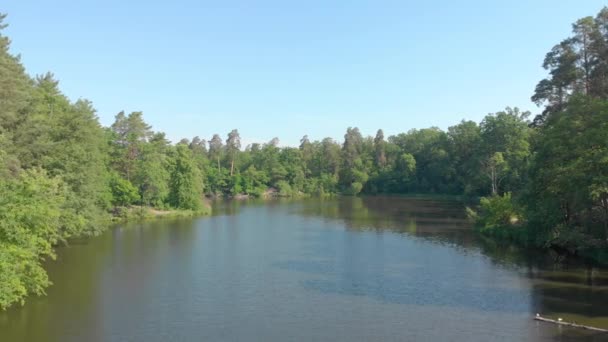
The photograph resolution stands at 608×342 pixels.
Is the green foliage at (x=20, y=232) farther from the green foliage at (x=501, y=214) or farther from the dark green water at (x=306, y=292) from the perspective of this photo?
the green foliage at (x=501, y=214)

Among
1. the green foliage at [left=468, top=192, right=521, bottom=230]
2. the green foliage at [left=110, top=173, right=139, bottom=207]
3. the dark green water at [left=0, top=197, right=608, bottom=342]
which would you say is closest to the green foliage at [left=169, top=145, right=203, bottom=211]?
the green foliage at [left=110, top=173, right=139, bottom=207]

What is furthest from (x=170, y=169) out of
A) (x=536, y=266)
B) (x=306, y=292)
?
(x=536, y=266)

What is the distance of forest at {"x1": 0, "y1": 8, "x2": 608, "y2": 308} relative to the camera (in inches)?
891

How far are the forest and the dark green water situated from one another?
2.37m

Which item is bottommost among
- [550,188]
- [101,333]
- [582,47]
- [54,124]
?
[101,333]

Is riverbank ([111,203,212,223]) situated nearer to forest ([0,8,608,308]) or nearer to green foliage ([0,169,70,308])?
forest ([0,8,608,308])

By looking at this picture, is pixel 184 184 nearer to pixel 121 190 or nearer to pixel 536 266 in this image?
pixel 121 190

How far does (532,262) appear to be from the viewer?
31844mm

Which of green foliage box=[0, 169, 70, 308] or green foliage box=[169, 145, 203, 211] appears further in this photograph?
green foliage box=[169, 145, 203, 211]

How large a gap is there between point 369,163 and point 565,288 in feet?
330

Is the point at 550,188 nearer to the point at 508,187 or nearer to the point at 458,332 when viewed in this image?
the point at 458,332

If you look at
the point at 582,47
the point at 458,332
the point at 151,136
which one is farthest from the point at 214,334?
the point at 151,136

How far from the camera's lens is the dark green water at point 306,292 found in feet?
63.5

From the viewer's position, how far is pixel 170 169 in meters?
67.9
